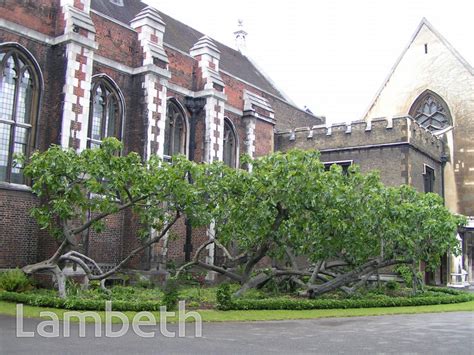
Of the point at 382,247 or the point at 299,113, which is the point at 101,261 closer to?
the point at 382,247

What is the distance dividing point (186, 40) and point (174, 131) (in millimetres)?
8243

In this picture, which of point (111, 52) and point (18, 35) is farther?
point (111, 52)

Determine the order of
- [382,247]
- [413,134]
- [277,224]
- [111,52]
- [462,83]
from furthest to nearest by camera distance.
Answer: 1. [462,83]
2. [413,134]
3. [111,52]
4. [382,247]
5. [277,224]

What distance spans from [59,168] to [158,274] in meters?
6.51

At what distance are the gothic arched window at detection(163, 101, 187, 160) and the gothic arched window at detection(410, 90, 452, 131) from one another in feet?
56.1

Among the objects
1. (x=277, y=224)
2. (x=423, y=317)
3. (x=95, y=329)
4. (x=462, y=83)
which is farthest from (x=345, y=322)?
(x=462, y=83)

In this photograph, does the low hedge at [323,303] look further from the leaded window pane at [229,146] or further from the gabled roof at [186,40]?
the gabled roof at [186,40]

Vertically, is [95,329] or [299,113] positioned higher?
[299,113]

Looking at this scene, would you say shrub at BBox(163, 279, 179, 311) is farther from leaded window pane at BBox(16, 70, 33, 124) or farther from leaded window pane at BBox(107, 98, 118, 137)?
leaded window pane at BBox(107, 98, 118, 137)

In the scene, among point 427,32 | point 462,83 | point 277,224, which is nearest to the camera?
point 277,224

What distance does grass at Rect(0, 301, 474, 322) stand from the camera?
1153 centimetres

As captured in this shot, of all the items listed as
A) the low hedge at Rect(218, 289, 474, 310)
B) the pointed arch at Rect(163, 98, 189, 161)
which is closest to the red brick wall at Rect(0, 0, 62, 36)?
the pointed arch at Rect(163, 98, 189, 161)

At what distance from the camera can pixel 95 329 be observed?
959 cm

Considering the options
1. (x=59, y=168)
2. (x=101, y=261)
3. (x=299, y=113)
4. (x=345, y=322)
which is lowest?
(x=345, y=322)
